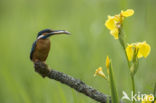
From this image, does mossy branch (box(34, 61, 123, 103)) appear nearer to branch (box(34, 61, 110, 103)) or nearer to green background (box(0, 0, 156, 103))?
branch (box(34, 61, 110, 103))

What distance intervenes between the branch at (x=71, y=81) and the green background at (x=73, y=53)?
7.4 inches

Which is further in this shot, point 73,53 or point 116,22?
point 73,53

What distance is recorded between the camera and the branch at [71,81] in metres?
1.07

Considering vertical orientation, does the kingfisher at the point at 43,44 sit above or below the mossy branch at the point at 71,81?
above

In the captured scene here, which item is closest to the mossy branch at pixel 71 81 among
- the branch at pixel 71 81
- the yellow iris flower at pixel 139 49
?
the branch at pixel 71 81

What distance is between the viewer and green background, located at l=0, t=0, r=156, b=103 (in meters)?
1.85

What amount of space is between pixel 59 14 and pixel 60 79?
359 centimetres

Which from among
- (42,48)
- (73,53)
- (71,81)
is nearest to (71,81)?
(71,81)

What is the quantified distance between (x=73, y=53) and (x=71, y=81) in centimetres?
116

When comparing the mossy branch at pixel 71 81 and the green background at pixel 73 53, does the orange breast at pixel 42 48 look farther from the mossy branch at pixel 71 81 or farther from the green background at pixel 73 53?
the green background at pixel 73 53

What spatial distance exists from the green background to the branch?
0.19 meters

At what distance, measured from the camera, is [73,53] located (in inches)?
87.4

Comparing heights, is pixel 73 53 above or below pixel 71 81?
above

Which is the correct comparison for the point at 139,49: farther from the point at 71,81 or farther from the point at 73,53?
the point at 73,53
